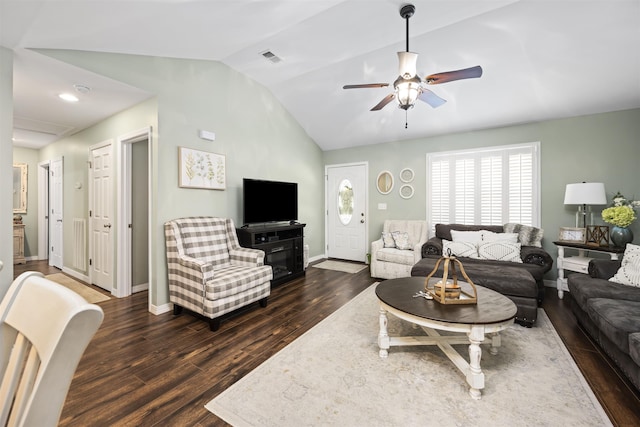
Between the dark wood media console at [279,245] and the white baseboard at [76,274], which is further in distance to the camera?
the white baseboard at [76,274]

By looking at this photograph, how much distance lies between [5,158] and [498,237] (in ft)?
17.4

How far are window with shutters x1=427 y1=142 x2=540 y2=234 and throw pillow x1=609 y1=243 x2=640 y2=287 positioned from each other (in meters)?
1.54

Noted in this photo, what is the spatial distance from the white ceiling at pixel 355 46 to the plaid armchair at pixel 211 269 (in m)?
1.62

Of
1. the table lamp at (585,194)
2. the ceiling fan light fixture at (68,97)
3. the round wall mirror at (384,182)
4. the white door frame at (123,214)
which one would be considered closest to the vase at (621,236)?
the table lamp at (585,194)

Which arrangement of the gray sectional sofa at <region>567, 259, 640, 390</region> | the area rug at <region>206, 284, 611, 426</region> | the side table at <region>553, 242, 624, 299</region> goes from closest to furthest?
the area rug at <region>206, 284, 611, 426</region>, the gray sectional sofa at <region>567, 259, 640, 390</region>, the side table at <region>553, 242, 624, 299</region>

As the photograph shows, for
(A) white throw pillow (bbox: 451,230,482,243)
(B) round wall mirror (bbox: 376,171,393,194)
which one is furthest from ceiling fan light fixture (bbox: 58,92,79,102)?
(A) white throw pillow (bbox: 451,230,482,243)

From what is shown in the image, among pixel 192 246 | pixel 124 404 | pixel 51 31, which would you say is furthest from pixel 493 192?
pixel 51 31

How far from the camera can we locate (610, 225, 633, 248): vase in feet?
10.6

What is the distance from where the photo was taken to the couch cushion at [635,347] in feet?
5.43

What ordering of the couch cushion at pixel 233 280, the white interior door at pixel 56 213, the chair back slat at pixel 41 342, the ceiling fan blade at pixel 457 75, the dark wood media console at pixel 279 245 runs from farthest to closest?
the white interior door at pixel 56 213 → the dark wood media console at pixel 279 245 → the couch cushion at pixel 233 280 → the ceiling fan blade at pixel 457 75 → the chair back slat at pixel 41 342

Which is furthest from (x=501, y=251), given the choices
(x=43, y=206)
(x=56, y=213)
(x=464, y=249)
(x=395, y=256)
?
(x=43, y=206)

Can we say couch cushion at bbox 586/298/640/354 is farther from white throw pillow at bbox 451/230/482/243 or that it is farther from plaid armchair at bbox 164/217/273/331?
plaid armchair at bbox 164/217/273/331

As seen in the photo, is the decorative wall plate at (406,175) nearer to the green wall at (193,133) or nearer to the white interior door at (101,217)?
the green wall at (193,133)

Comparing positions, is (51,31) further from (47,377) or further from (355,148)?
(355,148)
